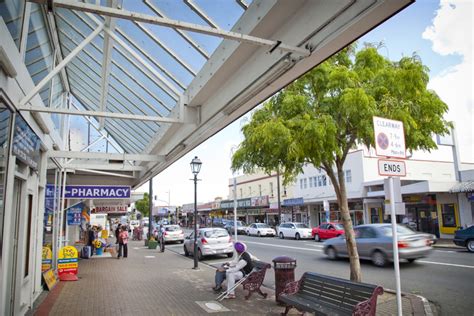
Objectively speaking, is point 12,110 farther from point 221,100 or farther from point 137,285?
point 137,285

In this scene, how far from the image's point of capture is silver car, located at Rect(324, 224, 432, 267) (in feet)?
43.8

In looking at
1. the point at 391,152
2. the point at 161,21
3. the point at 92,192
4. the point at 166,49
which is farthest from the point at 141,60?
the point at 92,192

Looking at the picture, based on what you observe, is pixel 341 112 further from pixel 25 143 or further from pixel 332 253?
pixel 332 253

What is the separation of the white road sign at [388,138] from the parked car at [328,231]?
70.3ft

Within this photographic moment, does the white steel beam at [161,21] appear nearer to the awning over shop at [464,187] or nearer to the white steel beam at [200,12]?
the white steel beam at [200,12]

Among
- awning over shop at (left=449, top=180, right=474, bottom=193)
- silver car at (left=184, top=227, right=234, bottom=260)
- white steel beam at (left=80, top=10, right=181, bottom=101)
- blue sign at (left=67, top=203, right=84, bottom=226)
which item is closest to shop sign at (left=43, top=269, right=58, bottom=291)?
white steel beam at (left=80, top=10, right=181, bottom=101)

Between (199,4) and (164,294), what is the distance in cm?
718

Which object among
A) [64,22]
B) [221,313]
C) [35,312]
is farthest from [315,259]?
[64,22]

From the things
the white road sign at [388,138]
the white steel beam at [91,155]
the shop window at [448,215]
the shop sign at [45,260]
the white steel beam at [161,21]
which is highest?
the white steel beam at [161,21]

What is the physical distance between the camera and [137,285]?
35.4ft

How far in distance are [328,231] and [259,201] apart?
21.4m

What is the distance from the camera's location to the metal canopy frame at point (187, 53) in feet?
11.8

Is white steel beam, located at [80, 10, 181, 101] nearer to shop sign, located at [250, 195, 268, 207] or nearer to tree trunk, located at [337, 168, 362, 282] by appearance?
tree trunk, located at [337, 168, 362, 282]

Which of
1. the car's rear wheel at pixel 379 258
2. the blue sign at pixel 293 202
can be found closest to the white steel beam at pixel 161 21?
the car's rear wheel at pixel 379 258
